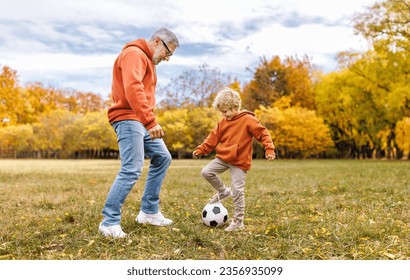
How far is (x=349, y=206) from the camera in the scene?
668 cm

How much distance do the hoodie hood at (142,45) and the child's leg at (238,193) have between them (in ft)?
5.79

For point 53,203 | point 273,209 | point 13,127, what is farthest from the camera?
point 13,127

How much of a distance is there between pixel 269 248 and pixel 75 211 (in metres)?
3.18

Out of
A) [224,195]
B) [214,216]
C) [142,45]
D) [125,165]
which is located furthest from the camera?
[224,195]

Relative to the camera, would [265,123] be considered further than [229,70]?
No

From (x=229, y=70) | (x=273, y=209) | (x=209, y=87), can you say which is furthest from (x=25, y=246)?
(x=229, y=70)

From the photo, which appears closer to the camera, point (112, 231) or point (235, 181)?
point (112, 231)

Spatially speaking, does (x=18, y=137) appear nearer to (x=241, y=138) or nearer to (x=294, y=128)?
(x=294, y=128)

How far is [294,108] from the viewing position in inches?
1515

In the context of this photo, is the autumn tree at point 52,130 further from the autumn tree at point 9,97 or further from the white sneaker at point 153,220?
the white sneaker at point 153,220

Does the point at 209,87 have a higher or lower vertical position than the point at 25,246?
Result: higher

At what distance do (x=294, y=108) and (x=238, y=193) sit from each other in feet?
113

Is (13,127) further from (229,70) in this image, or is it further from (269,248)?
(269,248)

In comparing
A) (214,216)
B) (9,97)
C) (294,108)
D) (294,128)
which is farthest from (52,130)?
(214,216)
